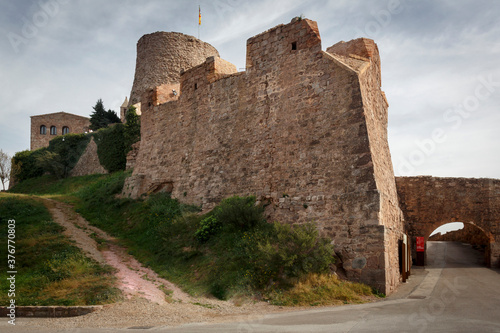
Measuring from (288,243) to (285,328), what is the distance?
3.50 meters

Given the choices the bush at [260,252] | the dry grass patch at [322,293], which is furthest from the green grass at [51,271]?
the dry grass patch at [322,293]

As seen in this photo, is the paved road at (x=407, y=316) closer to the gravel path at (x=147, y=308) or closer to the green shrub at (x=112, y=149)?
the gravel path at (x=147, y=308)

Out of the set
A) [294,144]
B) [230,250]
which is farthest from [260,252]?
[294,144]

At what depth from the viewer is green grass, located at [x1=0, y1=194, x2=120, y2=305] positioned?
342 inches

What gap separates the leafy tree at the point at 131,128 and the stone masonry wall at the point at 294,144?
9437 mm

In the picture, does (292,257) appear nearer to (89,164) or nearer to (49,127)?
(89,164)

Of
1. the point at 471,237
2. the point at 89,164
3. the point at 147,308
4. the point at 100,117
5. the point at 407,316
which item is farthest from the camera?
the point at 100,117

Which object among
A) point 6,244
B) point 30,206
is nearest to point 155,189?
point 30,206

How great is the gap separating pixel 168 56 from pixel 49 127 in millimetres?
26542

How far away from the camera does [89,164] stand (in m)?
29.6

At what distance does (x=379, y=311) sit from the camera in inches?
314

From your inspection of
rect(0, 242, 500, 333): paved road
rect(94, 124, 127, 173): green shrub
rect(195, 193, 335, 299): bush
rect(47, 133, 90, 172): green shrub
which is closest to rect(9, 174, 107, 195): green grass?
rect(94, 124, 127, 173): green shrub

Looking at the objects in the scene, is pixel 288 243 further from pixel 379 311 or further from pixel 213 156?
pixel 213 156

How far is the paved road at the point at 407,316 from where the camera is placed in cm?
654
